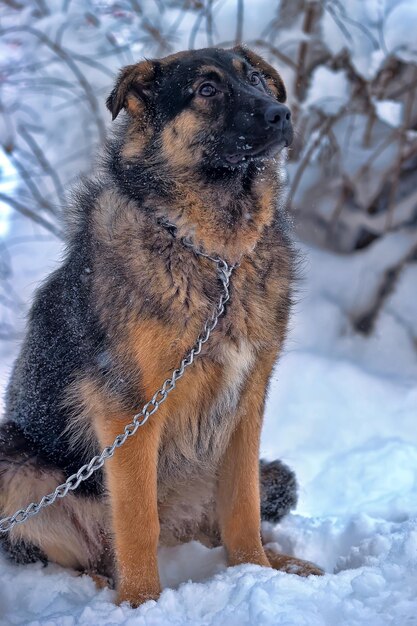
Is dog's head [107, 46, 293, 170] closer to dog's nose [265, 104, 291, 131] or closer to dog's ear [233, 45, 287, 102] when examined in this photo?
dog's nose [265, 104, 291, 131]

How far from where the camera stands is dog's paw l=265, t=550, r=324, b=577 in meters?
3.29

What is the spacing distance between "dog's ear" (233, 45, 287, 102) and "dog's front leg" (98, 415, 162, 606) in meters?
1.71

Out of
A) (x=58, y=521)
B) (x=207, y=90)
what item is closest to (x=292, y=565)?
(x=58, y=521)

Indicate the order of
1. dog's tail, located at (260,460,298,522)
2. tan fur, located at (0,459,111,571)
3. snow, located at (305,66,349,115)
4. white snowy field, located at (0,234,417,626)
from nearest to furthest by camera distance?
white snowy field, located at (0,234,417,626)
tan fur, located at (0,459,111,571)
dog's tail, located at (260,460,298,522)
snow, located at (305,66,349,115)

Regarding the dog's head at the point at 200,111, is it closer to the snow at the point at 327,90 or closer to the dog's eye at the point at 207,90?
the dog's eye at the point at 207,90

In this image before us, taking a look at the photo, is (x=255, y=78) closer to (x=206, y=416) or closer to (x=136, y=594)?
(x=206, y=416)

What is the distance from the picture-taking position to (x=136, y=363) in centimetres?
289

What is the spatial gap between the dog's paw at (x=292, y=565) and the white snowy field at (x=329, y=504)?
0.17 metres

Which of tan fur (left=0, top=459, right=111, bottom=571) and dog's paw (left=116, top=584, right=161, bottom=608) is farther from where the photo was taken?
tan fur (left=0, top=459, right=111, bottom=571)

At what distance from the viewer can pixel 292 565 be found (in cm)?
338

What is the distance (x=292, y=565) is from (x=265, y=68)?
230 centimetres

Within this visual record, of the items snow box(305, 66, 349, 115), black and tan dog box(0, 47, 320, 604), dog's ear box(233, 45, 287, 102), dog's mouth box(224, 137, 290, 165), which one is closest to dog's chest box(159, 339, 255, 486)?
black and tan dog box(0, 47, 320, 604)

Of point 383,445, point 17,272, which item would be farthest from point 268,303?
point 17,272

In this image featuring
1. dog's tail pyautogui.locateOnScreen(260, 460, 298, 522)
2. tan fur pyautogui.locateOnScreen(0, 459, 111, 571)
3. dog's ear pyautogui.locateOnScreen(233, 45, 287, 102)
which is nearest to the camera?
tan fur pyautogui.locateOnScreen(0, 459, 111, 571)
